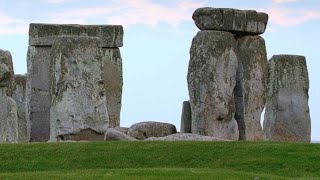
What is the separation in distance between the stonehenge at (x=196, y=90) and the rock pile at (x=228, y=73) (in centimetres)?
3

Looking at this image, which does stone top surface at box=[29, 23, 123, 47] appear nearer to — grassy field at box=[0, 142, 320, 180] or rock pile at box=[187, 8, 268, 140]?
rock pile at box=[187, 8, 268, 140]

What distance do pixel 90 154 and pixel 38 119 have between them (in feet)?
41.0

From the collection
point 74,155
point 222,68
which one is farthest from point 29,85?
point 74,155

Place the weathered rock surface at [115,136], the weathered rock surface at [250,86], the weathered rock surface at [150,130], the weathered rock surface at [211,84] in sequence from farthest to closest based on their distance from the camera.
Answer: the weathered rock surface at [250,86] → the weathered rock surface at [150,130] → the weathered rock surface at [211,84] → the weathered rock surface at [115,136]

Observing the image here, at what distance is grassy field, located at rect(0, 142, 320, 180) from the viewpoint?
3459cm

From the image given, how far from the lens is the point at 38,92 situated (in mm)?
49750

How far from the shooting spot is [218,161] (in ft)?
119

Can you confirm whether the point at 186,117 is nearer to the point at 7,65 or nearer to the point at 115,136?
the point at 115,136

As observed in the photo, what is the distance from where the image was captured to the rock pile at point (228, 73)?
4453cm

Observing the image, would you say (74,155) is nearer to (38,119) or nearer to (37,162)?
(37,162)

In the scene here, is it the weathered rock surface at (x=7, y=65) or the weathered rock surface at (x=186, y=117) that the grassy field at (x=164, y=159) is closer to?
the weathered rock surface at (x=7, y=65)

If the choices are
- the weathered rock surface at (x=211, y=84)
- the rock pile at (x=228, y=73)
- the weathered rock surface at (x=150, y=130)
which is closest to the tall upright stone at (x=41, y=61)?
the weathered rock surface at (x=150, y=130)

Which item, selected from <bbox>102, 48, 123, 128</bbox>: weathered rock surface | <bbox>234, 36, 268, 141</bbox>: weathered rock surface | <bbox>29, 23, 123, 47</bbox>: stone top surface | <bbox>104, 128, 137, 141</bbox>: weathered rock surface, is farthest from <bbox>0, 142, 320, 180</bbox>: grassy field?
<bbox>102, 48, 123, 128</bbox>: weathered rock surface

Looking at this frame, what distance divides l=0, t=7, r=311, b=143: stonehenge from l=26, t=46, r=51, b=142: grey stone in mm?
31
